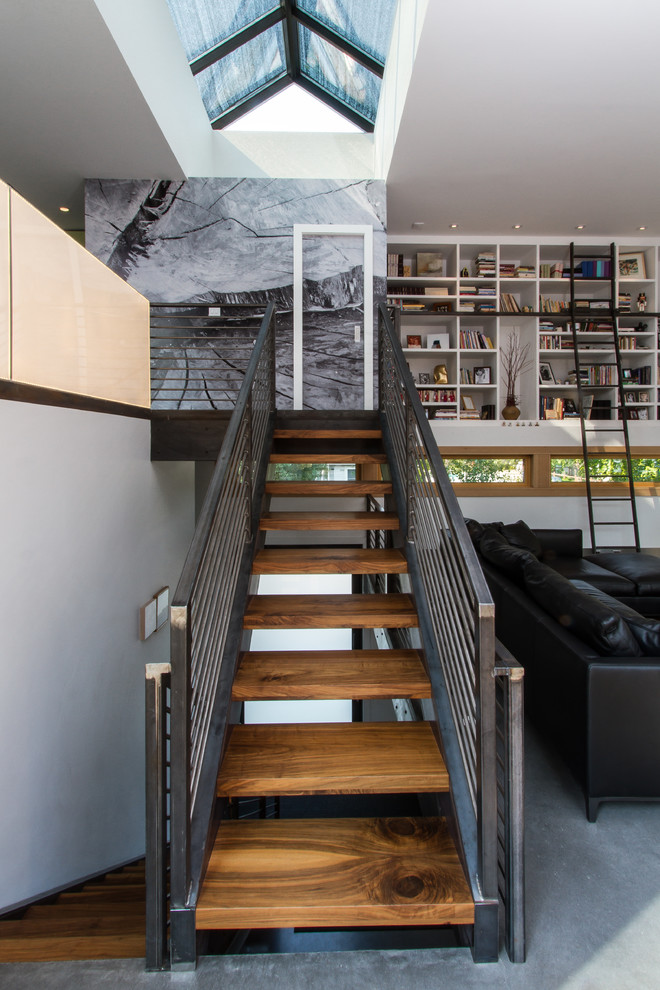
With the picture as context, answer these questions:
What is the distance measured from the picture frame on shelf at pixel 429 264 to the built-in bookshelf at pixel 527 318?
0.01 m

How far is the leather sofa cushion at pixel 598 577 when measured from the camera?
180 inches

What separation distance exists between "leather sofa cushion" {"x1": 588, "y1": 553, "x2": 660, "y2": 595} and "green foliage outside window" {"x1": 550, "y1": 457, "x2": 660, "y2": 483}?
1.46 metres

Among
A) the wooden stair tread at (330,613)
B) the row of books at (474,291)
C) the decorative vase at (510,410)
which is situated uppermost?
the row of books at (474,291)

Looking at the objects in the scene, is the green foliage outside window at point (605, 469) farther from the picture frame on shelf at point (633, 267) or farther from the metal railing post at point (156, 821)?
the metal railing post at point (156, 821)

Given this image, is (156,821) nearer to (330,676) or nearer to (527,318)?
(330,676)

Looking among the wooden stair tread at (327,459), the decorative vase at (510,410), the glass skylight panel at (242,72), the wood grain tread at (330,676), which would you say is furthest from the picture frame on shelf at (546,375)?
the wood grain tread at (330,676)

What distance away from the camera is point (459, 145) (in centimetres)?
473

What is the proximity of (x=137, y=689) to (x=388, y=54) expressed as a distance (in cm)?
537

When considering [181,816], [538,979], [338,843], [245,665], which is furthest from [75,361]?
[538,979]

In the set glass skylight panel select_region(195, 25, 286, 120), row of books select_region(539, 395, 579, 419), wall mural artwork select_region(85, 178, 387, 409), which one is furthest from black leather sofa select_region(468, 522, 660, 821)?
glass skylight panel select_region(195, 25, 286, 120)

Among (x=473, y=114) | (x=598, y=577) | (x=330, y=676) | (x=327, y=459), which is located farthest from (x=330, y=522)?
(x=473, y=114)

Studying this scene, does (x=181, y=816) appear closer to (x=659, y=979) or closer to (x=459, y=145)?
(x=659, y=979)

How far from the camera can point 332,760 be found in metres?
1.87

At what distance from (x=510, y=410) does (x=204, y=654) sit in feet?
19.0
